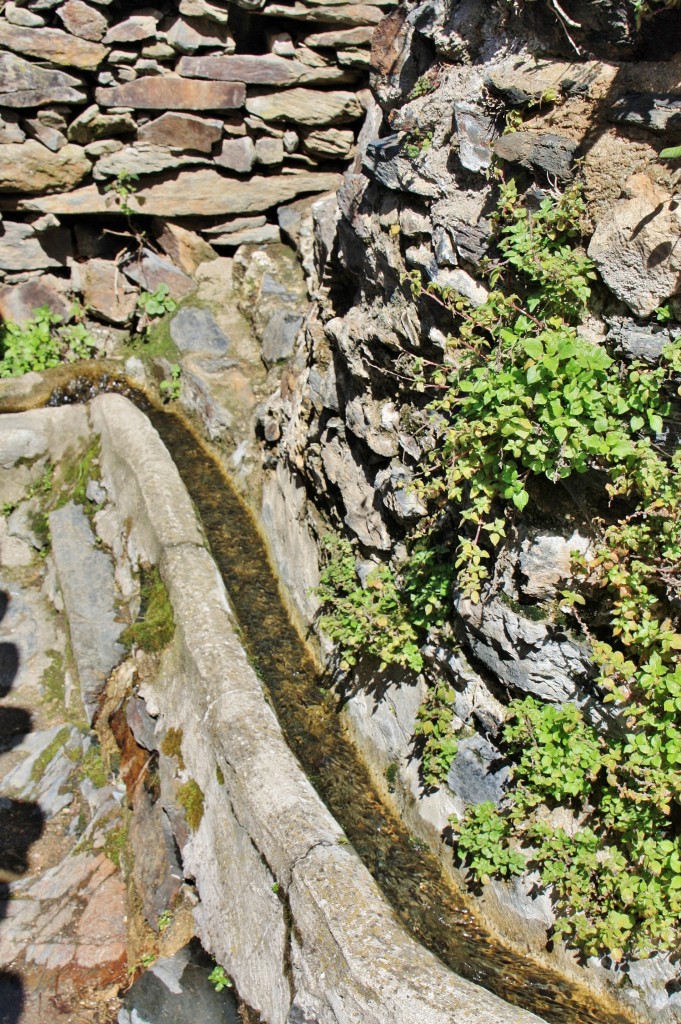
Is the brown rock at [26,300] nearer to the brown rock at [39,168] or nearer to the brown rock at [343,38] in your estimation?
the brown rock at [39,168]

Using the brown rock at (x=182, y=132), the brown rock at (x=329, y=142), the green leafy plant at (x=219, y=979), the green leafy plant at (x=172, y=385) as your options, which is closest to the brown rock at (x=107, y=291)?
the brown rock at (x=182, y=132)

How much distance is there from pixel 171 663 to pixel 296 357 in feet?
8.59

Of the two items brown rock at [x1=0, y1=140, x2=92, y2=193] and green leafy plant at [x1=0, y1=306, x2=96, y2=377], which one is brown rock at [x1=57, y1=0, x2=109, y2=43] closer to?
brown rock at [x1=0, y1=140, x2=92, y2=193]

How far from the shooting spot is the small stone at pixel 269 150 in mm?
8234

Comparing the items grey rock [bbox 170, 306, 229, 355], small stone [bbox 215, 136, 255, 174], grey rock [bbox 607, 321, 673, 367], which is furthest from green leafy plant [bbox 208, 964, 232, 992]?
small stone [bbox 215, 136, 255, 174]

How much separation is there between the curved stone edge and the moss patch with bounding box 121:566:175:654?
0.10m

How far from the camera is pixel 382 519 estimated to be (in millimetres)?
4270

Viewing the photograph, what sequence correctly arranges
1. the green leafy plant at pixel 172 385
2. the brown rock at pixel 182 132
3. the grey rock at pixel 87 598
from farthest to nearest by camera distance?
the brown rock at pixel 182 132 → the green leafy plant at pixel 172 385 → the grey rock at pixel 87 598

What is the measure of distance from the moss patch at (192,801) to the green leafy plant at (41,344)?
548 cm

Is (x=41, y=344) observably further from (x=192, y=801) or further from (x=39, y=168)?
(x=192, y=801)

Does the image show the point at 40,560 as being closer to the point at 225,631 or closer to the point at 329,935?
the point at 225,631

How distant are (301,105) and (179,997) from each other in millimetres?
7602

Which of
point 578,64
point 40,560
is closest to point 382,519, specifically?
point 578,64

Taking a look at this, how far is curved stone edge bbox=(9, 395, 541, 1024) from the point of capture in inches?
98.6
